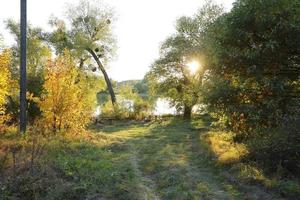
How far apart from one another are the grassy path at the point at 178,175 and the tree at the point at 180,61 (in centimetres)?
1964

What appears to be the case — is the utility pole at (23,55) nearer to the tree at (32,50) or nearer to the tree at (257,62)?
the tree at (257,62)

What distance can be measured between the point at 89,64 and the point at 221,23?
1319 inches

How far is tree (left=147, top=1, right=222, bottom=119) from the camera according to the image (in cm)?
4231

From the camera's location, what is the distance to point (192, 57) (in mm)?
41219

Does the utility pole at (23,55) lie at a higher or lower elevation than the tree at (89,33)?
lower

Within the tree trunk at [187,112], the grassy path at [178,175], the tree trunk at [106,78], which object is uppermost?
the tree trunk at [106,78]

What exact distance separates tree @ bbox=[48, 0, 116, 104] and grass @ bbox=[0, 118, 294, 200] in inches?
1136

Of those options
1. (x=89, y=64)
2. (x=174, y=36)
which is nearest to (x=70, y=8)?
(x=89, y=64)

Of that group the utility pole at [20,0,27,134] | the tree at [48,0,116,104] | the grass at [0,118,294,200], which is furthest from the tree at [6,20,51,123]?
the grass at [0,118,294,200]

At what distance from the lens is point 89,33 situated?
164 ft

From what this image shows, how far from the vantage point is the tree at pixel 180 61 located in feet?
139

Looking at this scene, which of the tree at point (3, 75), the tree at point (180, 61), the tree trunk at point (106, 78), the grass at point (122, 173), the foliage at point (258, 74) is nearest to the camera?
the grass at point (122, 173)

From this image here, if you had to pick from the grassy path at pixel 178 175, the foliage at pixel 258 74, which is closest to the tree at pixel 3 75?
the grassy path at pixel 178 175

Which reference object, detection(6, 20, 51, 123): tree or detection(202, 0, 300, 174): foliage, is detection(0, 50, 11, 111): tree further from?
detection(6, 20, 51, 123): tree
